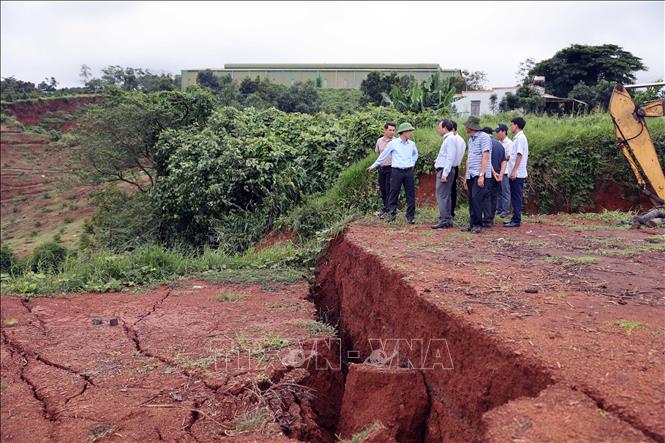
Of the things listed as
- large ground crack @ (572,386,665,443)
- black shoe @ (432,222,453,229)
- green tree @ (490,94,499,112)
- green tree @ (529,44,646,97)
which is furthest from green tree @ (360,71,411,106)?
large ground crack @ (572,386,665,443)

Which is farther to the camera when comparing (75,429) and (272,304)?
(272,304)

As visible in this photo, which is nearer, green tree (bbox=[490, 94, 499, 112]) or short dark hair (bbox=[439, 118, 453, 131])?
short dark hair (bbox=[439, 118, 453, 131])

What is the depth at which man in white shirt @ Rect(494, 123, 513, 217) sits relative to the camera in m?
8.62

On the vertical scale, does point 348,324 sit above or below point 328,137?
below

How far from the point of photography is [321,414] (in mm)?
4285

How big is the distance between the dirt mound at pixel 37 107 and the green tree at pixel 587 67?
36973 mm

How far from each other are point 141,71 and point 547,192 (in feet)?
123

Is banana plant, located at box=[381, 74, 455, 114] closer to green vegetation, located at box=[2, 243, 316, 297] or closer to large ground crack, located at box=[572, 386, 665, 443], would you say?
green vegetation, located at box=[2, 243, 316, 297]

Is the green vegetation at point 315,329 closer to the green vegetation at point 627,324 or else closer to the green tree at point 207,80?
the green vegetation at point 627,324

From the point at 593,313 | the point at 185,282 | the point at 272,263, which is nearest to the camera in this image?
the point at 593,313

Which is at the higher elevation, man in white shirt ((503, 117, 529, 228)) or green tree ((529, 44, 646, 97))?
green tree ((529, 44, 646, 97))

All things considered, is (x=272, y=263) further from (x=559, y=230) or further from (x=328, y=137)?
(x=328, y=137)

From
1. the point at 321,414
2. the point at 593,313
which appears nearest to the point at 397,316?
the point at 321,414

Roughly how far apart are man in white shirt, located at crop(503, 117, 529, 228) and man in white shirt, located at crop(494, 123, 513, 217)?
21cm
